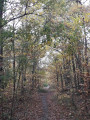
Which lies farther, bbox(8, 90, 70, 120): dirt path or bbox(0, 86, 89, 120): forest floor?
bbox(8, 90, 70, 120): dirt path

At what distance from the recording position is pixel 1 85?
7266 mm

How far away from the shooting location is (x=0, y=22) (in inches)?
229

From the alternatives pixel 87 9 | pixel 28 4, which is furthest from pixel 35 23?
pixel 87 9

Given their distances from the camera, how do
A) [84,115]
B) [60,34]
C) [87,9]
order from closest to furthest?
[60,34] → [84,115] → [87,9]

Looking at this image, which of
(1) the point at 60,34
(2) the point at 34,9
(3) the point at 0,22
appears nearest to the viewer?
(1) the point at 60,34

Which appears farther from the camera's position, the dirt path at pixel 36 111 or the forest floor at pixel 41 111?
the dirt path at pixel 36 111

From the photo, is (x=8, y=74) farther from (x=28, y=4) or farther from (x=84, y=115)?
(x=84, y=115)

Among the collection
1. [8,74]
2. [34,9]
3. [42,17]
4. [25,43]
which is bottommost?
[8,74]

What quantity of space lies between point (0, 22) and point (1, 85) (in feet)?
12.4

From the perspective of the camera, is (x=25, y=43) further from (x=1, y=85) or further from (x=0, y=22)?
(x=1, y=85)

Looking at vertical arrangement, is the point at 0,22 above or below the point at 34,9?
below

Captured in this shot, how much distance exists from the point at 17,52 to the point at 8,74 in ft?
4.89

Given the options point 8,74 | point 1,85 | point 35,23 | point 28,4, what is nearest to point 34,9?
point 28,4

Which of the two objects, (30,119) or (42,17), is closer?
(42,17)
